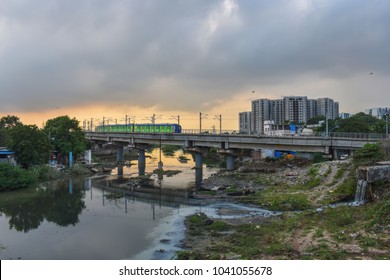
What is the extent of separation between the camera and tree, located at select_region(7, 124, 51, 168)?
171 ft

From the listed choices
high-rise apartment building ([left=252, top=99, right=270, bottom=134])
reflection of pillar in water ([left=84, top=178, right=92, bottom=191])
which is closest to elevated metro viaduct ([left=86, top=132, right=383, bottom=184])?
reflection of pillar in water ([left=84, top=178, right=92, bottom=191])

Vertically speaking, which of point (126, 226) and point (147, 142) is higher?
point (147, 142)

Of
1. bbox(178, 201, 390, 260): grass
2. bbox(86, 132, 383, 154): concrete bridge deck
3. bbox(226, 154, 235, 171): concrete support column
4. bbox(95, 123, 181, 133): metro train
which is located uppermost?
bbox(95, 123, 181, 133): metro train

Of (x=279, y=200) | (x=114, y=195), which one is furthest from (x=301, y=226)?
(x=114, y=195)

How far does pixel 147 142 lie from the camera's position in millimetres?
76312

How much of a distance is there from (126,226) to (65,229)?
4.82 m

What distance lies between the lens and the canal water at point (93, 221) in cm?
2144

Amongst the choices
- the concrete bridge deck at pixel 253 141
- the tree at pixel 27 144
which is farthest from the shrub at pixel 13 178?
the concrete bridge deck at pixel 253 141

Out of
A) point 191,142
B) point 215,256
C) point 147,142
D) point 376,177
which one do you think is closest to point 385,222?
point 376,177

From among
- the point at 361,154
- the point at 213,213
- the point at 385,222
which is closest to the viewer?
the point at 385,222

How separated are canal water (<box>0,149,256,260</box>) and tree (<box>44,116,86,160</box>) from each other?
18203 millimetres

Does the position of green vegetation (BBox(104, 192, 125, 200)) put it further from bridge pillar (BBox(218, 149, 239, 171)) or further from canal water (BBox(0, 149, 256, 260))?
bridge pillar (BBox(218, 149, 239, 171))

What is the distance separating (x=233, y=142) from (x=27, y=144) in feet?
109

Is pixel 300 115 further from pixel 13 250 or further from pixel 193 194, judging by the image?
pixel 13 250
